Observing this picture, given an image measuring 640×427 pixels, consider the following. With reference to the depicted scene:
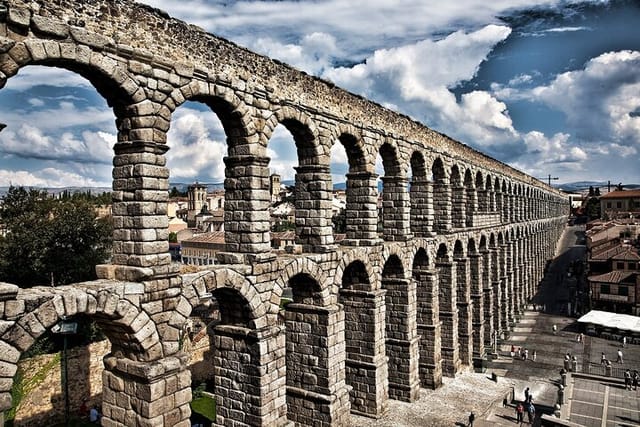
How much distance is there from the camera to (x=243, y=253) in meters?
13.3

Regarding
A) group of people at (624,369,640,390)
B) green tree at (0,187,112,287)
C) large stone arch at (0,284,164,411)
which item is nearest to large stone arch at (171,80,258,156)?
large stone arch at (0,284,164,411)

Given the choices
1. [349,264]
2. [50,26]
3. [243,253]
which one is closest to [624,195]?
[349,264]

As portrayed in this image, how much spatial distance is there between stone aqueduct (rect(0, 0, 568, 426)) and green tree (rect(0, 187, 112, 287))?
2323 centimetres

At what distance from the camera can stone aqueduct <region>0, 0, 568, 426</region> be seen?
968 cm

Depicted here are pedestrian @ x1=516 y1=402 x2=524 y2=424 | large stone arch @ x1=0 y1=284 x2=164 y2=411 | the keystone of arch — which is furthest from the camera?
pedestrian @ x1=516 y1=402 x2=524 y2=424

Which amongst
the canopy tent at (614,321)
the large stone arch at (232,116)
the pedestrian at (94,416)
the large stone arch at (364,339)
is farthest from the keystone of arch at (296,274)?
the canopy tent at (614,321)

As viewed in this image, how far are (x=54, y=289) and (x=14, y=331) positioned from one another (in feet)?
3.63

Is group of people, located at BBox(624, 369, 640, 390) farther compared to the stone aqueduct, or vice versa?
group of people, located at BBox(624, 369, 640, 390)

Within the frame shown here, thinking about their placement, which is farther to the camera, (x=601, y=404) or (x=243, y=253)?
(x=601, y=404)

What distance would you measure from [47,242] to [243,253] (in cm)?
2667

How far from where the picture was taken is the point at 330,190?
16250 mm

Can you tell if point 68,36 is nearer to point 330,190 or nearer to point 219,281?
point 219,281

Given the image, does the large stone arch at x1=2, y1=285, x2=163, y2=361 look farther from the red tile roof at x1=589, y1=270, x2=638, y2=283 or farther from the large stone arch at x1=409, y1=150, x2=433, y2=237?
the red tile roof at x1=589, y1=270, x2=638, y2=283

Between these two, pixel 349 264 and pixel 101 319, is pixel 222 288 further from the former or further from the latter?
pixel 349 264
